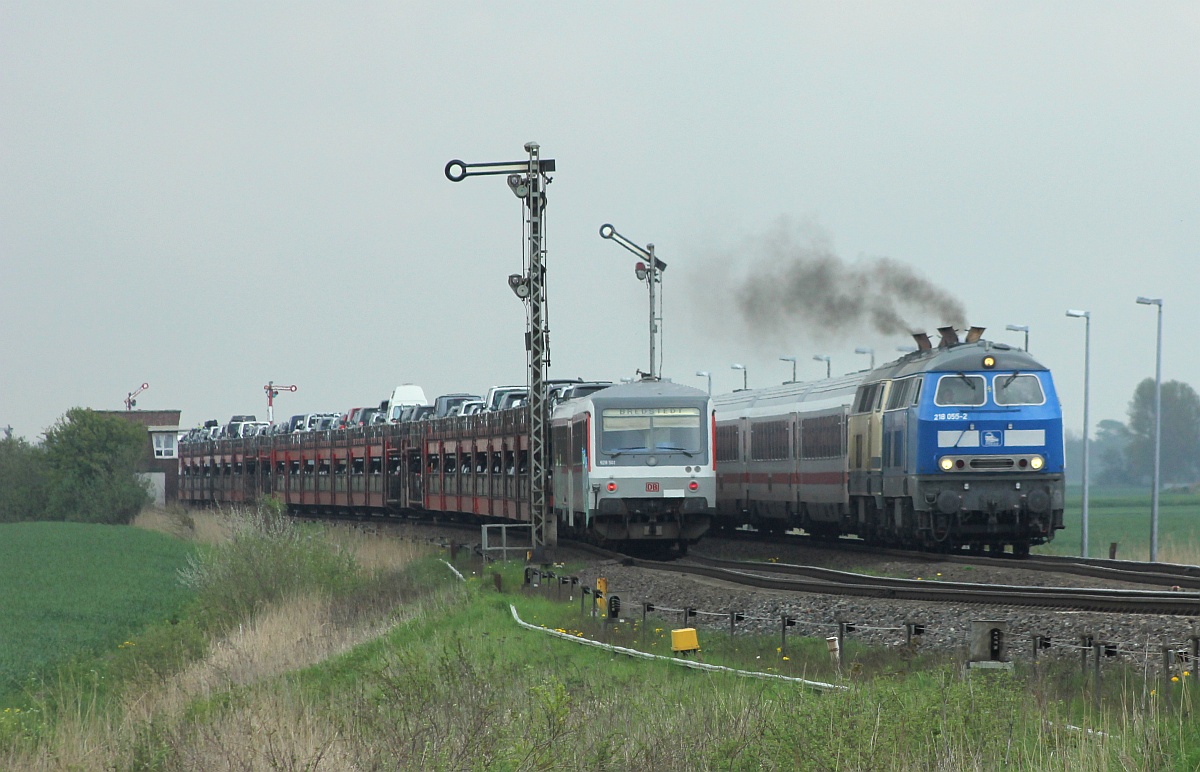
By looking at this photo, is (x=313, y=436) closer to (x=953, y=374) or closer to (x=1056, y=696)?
(x=953, y=374)

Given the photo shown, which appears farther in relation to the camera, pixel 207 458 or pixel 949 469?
pixel 207 458

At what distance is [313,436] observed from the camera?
202 ft

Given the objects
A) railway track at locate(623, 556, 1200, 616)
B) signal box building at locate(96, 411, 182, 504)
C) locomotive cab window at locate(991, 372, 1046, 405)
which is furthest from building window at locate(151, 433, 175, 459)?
railway track at locate(623, 556, 1200, 616)

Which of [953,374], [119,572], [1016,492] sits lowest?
[119,572]

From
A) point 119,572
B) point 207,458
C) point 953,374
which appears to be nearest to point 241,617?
point 953,374

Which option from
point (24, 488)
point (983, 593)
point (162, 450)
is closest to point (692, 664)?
point (983, 593)

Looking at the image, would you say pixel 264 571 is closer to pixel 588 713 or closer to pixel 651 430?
pixel 651 430

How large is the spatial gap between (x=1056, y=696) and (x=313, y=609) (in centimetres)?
1631

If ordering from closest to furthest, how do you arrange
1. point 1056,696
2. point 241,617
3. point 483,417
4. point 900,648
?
point 1056,696
point 900,648
point 241,617
point 483,417

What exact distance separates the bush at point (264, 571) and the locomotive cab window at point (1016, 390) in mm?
12184

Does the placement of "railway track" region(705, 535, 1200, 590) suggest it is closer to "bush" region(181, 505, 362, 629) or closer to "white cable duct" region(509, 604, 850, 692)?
"white cable duct" region(509, 604, 850, 692)

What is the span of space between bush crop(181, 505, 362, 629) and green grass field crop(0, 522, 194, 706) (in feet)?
5.12

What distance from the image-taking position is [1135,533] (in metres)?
62.2

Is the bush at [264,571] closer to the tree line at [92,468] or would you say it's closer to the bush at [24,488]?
the tree line at [92,468]
